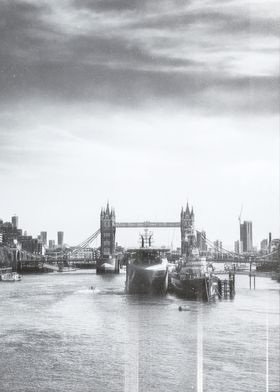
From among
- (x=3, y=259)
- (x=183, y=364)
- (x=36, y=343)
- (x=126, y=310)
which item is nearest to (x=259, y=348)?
(x=183, y=364)

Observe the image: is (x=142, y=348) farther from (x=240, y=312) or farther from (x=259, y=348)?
(x=240, y=312)

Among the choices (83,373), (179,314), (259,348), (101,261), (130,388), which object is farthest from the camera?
(101,261)

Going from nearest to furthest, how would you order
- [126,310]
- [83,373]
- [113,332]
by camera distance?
[83,373] < [113,332] < [126,310]

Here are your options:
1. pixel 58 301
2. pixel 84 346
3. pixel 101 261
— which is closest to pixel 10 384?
pixel 84 346

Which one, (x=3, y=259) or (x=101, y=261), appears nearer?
(x=3, y=259)

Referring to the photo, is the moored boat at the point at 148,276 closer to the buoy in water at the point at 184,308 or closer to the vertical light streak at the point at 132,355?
the buoy in water at the point at 184,308

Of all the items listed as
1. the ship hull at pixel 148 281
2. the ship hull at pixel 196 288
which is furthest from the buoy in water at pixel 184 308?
the ship hull at pixel 148 281

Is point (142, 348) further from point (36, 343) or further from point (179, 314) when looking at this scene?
point (179, 314)
